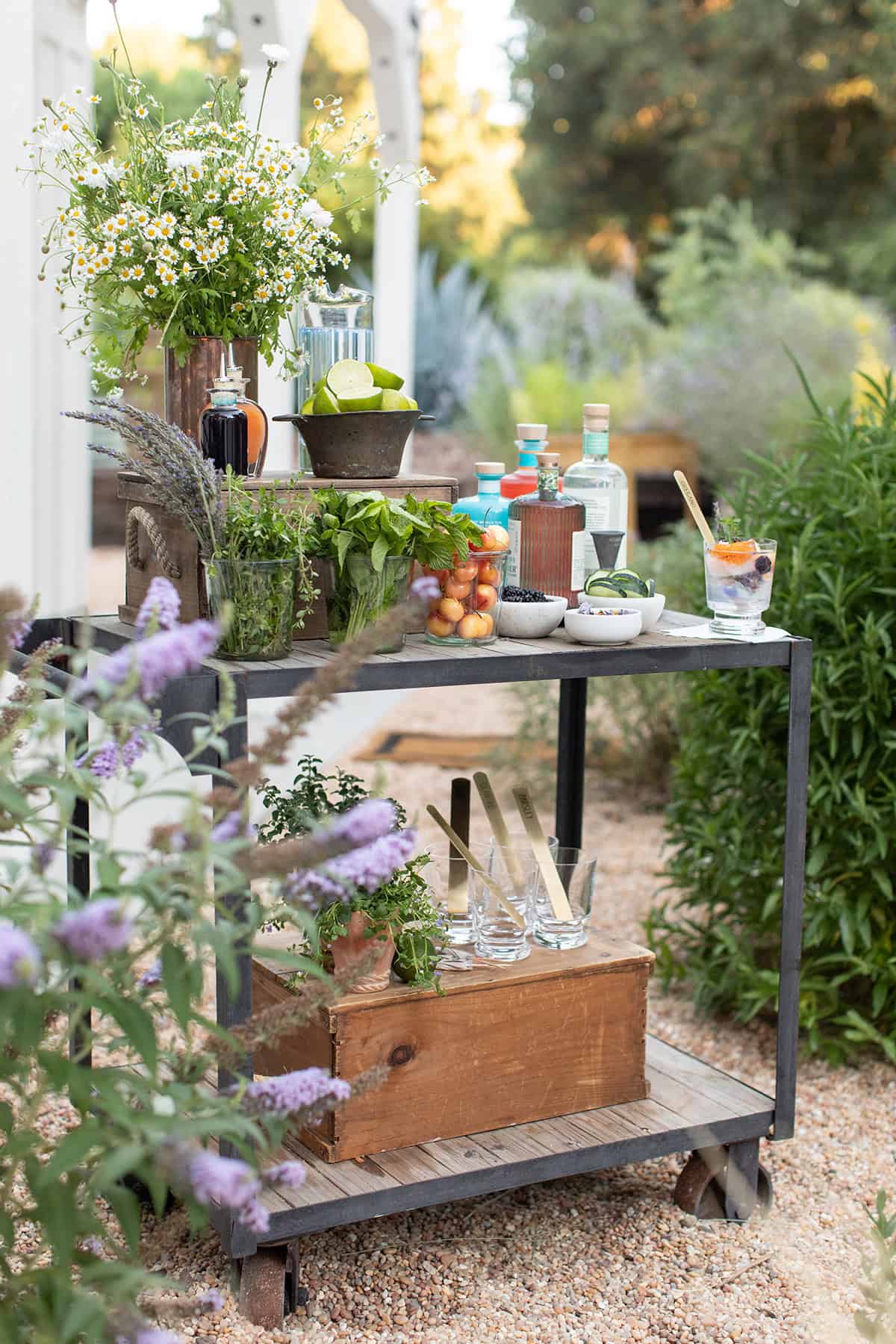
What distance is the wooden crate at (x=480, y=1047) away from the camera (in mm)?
1978

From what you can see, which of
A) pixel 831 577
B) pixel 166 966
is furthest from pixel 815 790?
pixel 166 966

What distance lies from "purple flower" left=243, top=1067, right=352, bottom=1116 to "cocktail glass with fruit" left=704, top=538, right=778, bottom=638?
0.97m

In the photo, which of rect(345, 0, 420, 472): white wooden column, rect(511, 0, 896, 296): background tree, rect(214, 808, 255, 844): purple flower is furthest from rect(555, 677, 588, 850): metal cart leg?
rect(511, 0, 896, 296): background tree

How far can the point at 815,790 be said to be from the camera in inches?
105

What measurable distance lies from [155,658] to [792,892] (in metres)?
1.27

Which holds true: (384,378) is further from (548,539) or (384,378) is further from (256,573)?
(256,573)

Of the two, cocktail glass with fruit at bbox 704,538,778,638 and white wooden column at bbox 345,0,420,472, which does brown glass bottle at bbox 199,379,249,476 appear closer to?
cocktail glass with fruit at bbox 704,538,778,638

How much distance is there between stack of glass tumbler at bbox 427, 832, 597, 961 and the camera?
2.18 metres

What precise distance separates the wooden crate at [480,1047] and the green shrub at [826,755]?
2.00ft

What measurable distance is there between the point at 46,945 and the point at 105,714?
0.19 metres

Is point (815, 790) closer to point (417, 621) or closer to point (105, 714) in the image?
point (417, 621)

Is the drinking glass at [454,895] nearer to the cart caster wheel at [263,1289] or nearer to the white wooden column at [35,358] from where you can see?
the cart caster wheel at [263,1289]

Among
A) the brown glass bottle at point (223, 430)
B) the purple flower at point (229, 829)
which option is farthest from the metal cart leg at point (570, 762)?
the purple flower at point (229, 829)

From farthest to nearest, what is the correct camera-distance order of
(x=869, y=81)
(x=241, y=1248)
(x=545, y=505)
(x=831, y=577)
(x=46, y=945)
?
(x=869, y=81) → (x=831, y=577) → (x=545, y=505) → (x=241, y=1248) → (x=46, y=945)
